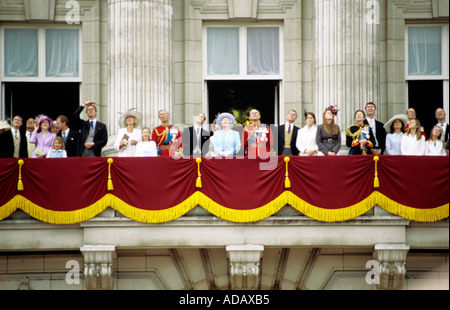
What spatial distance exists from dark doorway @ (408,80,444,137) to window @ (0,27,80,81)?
9609 mm

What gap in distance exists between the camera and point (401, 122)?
29094mm

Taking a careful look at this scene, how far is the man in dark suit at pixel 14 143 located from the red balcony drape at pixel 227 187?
1150mm

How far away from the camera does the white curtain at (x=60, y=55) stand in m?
33.0

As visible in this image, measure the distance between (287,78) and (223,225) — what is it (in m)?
7.12

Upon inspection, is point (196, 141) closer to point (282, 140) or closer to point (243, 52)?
point (282, 140)

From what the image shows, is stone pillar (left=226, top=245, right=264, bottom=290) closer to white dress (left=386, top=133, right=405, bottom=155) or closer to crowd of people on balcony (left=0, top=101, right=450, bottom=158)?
crowd of people on balcony (left=0, top=101, right=450, bottom=158)

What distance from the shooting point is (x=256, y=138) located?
27766 millimetres

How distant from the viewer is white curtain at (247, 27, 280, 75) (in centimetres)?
3297

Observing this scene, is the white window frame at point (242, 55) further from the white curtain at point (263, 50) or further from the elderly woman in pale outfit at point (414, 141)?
the elderly woman in pale outfit at point (414, 141)

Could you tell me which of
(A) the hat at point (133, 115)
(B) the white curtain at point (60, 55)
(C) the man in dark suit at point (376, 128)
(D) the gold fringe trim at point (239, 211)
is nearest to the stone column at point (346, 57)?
(C) the man in dark suit at point (376, 128)

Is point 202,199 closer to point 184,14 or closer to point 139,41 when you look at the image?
point 139,41

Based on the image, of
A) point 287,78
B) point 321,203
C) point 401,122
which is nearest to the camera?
point 321,203

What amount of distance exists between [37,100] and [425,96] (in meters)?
11.1

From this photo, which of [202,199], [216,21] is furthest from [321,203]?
[216,21]
